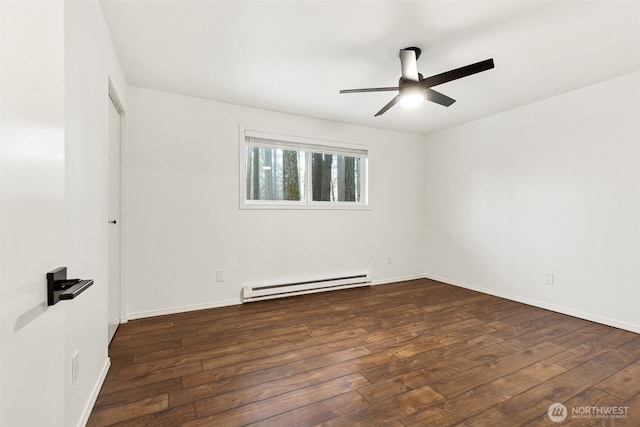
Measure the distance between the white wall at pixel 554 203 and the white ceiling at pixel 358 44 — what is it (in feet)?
1.21

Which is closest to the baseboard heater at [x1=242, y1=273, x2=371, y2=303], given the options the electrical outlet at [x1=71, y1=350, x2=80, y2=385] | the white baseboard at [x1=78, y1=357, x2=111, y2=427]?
the white baseboard at [x1=78, y1=357, x2=111, y2=427]

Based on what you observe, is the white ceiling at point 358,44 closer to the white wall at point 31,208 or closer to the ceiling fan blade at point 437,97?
the ceiling fan blade at point 437,97

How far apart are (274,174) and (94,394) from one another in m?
2.74

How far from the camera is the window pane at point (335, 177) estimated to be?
411 cm

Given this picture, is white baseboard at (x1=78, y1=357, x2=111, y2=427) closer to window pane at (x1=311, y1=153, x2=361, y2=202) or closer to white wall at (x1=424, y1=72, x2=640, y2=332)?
window pane at (x1=311, y1=153, x2=361, y2=202)

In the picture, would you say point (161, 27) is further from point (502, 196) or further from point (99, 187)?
point (502, 196)

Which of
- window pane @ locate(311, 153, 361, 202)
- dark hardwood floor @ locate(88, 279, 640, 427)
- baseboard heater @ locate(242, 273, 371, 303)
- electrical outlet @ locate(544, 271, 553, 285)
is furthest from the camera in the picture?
window pane @ locate(311, 153, 361, 202)

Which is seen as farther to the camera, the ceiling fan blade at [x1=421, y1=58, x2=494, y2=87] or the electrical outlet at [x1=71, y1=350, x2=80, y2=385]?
the ceiling fan blade at [x1=421, y1=58, x2=494, y2=87]

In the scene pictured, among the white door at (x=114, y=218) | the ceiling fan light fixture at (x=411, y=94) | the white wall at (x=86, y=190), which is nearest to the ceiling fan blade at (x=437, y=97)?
the ceiling fan light fixture at (x=411, y=94)

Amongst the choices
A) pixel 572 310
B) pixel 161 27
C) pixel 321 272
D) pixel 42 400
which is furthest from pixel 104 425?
pixel 572 310

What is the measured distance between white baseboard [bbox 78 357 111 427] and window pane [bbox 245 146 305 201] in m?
2.16

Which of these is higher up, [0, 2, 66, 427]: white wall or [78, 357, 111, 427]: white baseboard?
[0, 2, 66, 427]: white wall

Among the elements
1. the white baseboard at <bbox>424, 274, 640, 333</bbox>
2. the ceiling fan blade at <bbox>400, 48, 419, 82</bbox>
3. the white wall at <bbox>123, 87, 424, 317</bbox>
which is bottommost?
the white baseboard at <bbox>424, 274, 640, 333</bbox>

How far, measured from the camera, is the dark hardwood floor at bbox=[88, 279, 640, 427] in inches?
63.1
